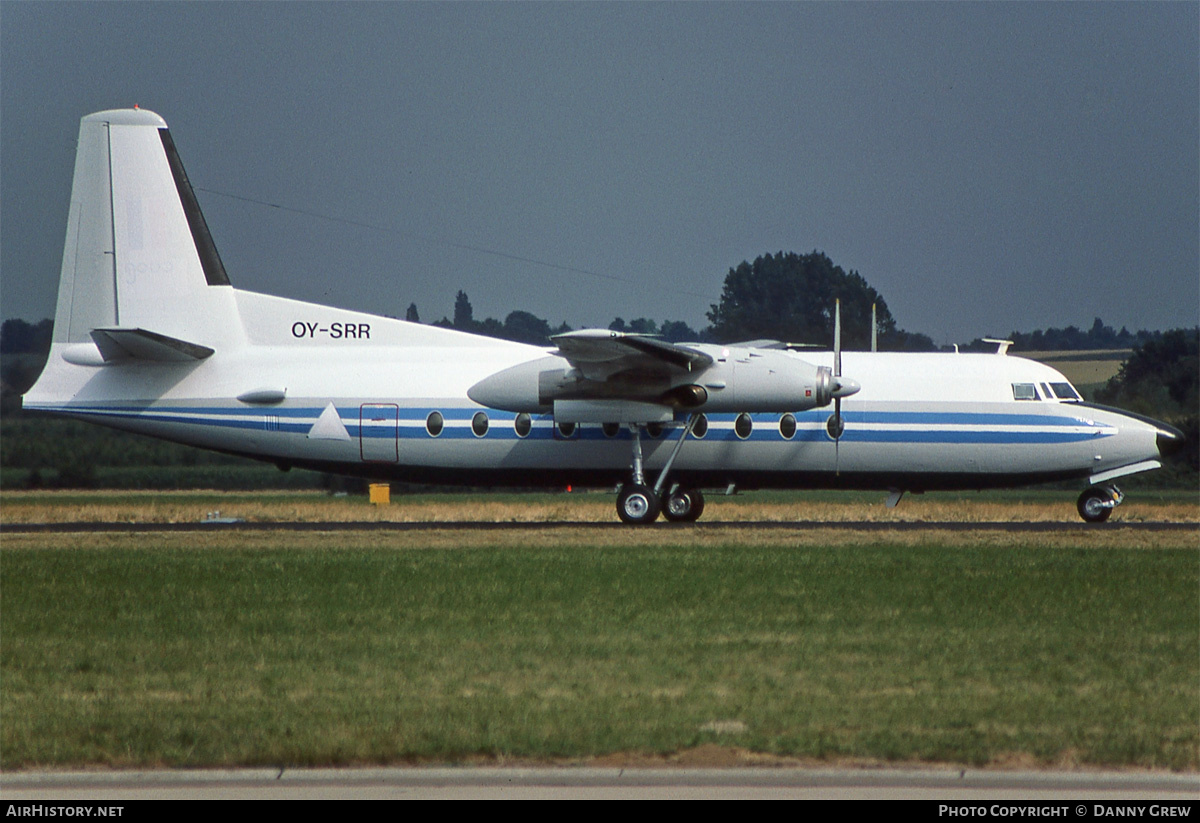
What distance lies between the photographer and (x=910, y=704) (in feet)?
29.9

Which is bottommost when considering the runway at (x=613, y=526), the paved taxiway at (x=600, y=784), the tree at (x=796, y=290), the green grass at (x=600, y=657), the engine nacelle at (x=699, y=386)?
the paved taxiway at (x=600, y=784)

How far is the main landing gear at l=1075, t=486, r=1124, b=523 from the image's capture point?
78.2 ft

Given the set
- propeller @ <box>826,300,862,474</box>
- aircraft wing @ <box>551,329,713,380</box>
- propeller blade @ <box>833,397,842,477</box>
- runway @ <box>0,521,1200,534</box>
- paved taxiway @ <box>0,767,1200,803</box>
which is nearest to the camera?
paved taxiway @ <box>0,767,1200,803</box>

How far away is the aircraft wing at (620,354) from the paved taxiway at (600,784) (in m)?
13.7

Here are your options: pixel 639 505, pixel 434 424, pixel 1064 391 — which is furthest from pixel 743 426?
pixel 1064 391

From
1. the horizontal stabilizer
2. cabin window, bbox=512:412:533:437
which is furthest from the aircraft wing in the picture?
the horizontal stabilizer

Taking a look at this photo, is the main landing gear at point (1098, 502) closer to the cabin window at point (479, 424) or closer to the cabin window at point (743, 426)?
the cabin window at point (743, 426)

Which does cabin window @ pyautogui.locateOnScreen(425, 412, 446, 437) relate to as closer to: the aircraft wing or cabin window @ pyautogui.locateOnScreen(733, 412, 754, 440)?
the aircraft wing

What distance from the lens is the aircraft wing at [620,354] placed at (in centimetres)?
2081

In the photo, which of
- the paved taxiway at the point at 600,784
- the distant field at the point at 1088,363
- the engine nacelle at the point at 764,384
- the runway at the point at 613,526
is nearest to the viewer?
the paved taxiway at the point at 600,784

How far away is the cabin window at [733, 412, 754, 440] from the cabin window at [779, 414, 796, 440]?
0.53 metres

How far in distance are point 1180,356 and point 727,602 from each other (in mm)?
35043

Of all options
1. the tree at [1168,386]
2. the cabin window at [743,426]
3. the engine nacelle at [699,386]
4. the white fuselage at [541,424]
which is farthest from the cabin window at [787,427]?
the tree at [1168,386]
